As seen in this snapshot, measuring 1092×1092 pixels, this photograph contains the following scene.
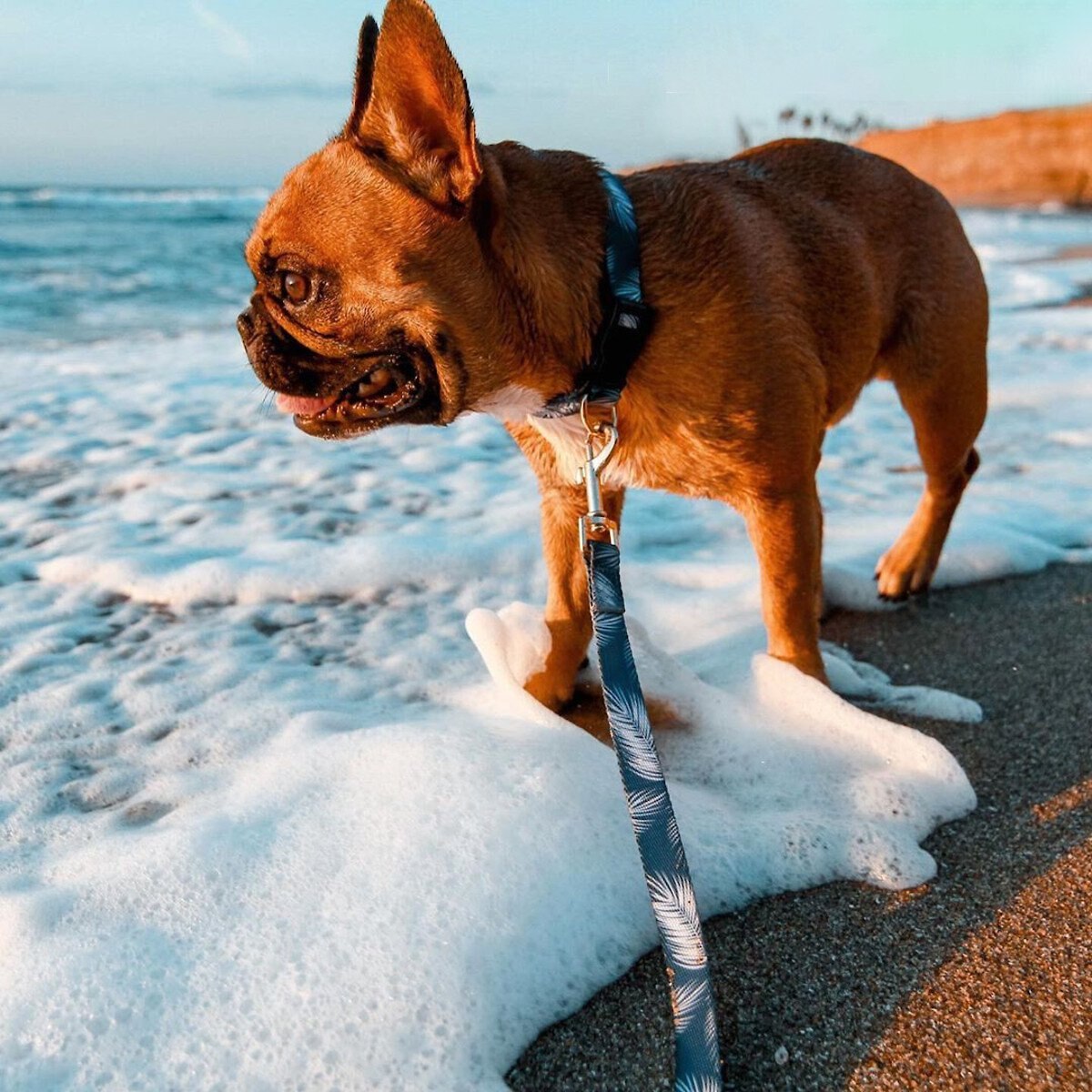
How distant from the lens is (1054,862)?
2240mm

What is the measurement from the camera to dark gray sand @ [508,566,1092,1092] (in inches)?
69.5

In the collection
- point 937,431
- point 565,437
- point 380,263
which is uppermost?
point 380,263

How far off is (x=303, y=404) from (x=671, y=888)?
1383 millimetres

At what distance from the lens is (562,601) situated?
2908 millimetres

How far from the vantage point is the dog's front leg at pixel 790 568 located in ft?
8.67

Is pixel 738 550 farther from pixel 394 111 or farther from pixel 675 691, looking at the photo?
pixel 394 111

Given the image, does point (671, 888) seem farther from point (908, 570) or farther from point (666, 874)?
point (908, 570)

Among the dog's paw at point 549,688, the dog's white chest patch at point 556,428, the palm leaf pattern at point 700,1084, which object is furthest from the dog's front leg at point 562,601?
the palm leaf pattern at point 700,1084

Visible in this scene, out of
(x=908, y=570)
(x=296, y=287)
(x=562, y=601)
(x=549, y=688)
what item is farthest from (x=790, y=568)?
(x=296, y=287)

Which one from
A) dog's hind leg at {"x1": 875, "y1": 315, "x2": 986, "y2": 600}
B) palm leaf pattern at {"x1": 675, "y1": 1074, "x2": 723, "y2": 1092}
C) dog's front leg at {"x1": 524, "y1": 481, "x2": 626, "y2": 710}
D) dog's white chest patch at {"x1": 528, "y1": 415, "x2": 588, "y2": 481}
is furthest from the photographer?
dog's hind leg at {"x1": 875, "y1": 315, "x2": 986, "y2": 600}

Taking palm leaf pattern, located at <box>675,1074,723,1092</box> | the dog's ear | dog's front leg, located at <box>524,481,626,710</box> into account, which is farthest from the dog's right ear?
palm leaf pattern, located at <box>675,1074,723,1092</box>

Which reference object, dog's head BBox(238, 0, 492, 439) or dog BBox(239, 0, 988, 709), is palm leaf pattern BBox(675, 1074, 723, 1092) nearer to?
dog BBox(239, 0, 988, 709)

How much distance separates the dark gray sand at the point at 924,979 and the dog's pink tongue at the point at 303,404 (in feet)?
4.56

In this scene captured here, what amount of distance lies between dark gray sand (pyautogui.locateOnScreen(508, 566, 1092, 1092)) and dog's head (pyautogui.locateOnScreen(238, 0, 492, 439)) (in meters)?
1.31
